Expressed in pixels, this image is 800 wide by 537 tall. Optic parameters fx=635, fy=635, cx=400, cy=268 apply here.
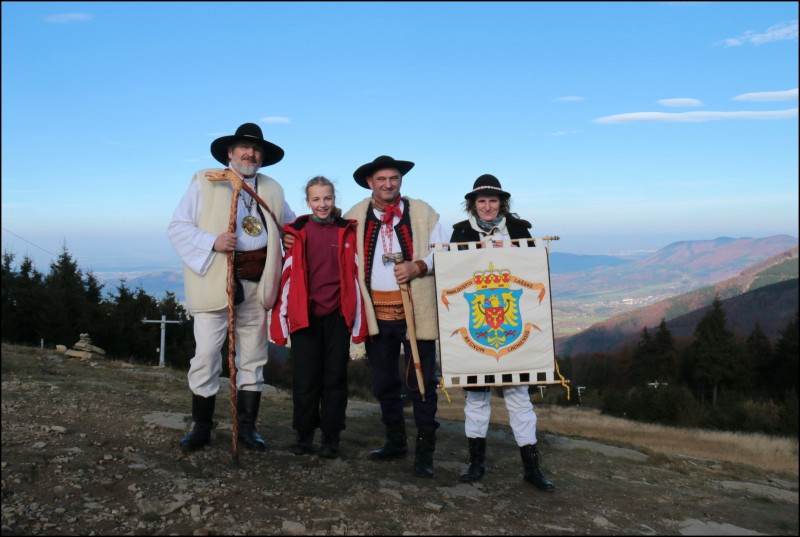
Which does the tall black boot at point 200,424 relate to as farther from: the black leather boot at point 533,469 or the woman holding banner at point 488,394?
the black leather boot at point 533,469

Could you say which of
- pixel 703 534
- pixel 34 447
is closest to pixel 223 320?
pixel 34 447

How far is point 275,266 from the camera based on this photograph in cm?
591

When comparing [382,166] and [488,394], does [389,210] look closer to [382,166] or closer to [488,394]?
[382,166]

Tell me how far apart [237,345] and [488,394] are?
7.85 feet

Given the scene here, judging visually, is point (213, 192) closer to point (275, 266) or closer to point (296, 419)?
point (275, 266)

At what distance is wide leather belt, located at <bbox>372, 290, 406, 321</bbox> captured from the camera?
19.2ft

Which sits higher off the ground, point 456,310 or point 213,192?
point 213,192

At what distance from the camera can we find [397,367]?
6094mm

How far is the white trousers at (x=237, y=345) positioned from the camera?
579 cm

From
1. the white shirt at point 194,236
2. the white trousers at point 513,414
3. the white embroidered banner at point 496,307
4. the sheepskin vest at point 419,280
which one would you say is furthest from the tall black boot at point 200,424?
the white trousers at point 513,414

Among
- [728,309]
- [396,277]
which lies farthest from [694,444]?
[728,309]

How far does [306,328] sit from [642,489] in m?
3.64

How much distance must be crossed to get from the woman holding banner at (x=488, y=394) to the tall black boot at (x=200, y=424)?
93.0 inches

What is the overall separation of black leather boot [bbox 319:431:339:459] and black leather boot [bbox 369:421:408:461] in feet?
1.20
